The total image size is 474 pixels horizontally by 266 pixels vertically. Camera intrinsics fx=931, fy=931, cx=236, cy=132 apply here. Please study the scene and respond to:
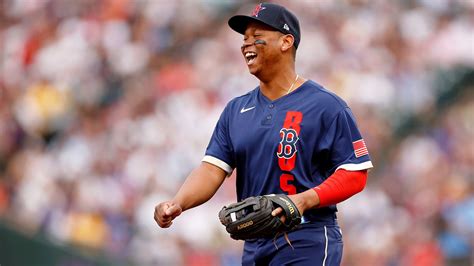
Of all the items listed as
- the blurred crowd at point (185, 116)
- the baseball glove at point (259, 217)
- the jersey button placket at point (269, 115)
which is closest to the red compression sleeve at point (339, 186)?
the baseball glove at point (259, 217)

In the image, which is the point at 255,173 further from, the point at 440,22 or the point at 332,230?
the point at 440,22

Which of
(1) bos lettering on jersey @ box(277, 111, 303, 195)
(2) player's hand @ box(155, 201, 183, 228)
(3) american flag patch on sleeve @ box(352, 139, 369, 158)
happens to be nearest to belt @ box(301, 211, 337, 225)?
(1) bos lettering on jersey @ box(277, 111, 303, 195)

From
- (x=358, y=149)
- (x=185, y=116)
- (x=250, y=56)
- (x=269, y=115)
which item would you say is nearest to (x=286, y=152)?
(x=269, y=115)

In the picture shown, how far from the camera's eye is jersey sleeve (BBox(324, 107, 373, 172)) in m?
4.67

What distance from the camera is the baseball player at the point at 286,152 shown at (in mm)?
4680

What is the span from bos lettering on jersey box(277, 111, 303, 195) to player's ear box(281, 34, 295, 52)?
394mm

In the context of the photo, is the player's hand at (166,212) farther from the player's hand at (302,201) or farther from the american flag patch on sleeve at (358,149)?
the american flag patch on sleeve at (358,149)

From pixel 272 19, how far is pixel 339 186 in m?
0.96

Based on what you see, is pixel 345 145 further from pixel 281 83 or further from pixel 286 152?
pixel 281 83

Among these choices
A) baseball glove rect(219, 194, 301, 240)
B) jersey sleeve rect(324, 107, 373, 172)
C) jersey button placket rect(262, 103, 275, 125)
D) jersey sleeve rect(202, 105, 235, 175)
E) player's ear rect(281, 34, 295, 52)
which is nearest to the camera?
baseball glove rect(219, 194, 301, 240)

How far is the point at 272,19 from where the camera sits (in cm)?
488

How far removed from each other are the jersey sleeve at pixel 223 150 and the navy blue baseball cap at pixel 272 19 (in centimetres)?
49

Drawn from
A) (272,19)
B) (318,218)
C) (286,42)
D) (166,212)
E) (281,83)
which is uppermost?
(272,19)

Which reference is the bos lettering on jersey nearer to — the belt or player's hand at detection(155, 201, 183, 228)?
the belt
